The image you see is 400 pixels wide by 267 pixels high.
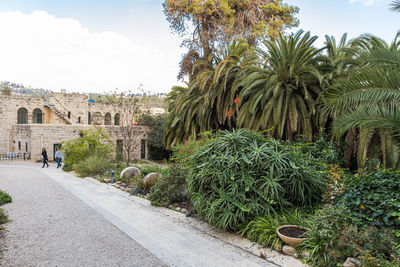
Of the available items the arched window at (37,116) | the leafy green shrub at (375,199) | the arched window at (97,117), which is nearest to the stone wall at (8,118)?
the arched window at (37,116)

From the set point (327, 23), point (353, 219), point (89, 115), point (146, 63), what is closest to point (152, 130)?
point (146, 63)

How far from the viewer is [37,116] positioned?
83.5ft

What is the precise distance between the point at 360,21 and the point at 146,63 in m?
14.8

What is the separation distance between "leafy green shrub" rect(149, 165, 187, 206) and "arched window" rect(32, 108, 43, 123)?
2345 centimetres

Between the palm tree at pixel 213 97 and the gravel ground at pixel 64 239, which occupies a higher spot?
the palm tree at pixel 213 97

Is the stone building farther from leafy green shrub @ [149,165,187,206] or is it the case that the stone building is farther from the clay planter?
the clay planter

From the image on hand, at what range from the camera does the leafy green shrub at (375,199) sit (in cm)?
364

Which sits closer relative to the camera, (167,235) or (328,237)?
(328,237)

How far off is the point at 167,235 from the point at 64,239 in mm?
1776

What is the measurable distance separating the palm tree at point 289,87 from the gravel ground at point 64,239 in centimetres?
490

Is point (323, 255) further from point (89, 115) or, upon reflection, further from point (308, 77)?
point (89, 115)

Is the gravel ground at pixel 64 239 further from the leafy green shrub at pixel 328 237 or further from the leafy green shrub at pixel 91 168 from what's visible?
the leafy green shrub at pixel 91 168

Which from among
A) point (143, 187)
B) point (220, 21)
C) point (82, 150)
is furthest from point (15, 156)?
point (220, 21)

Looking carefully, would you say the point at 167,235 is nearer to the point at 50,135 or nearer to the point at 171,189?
the point at 171,189
